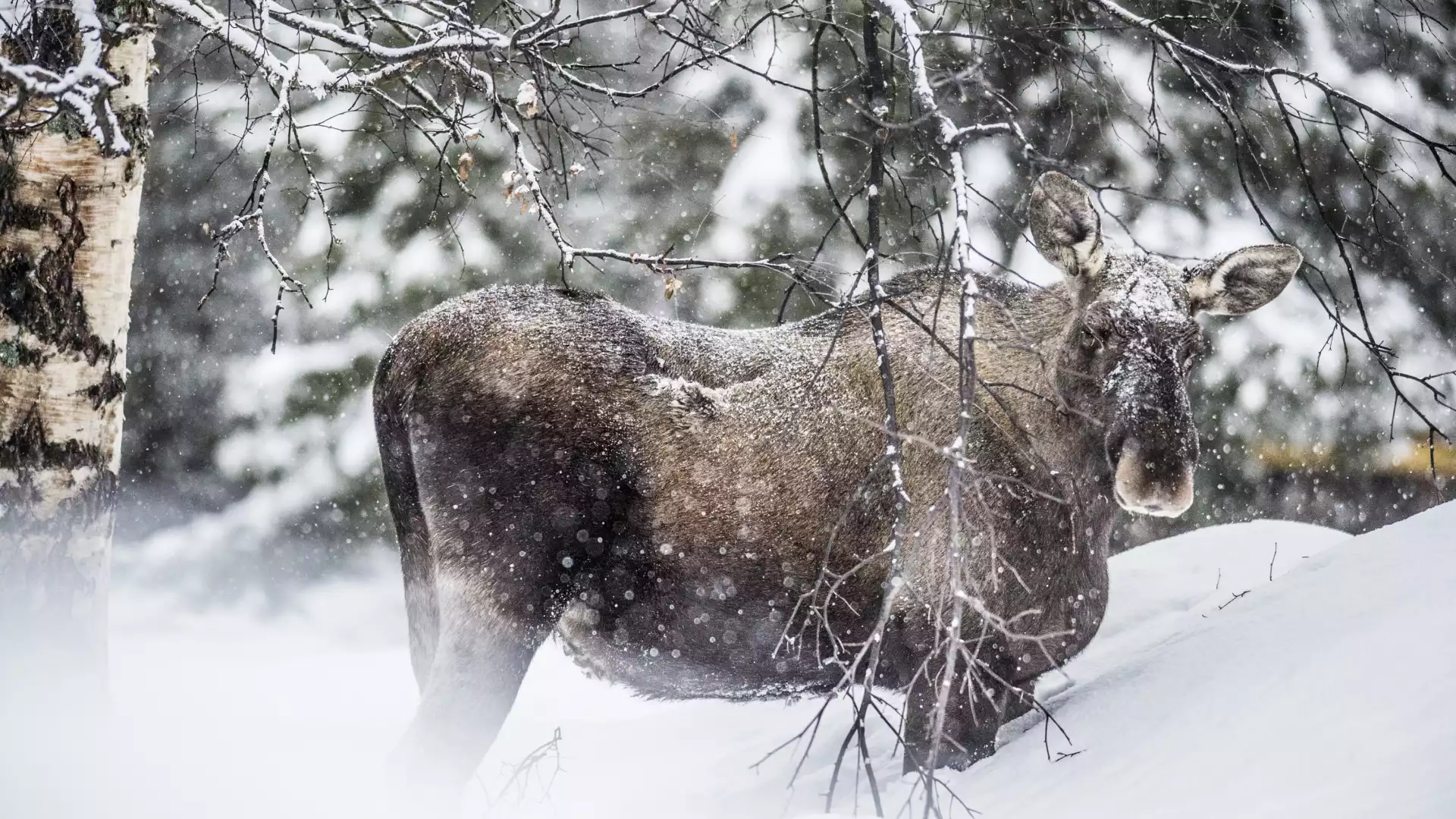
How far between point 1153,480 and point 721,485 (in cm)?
145

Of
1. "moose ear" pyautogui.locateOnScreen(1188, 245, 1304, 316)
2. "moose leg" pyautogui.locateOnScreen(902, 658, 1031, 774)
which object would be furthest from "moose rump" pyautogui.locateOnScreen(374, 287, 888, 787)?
"moose ear" pyautogui.locateOnScreen(1188, 245, 1304, 316)

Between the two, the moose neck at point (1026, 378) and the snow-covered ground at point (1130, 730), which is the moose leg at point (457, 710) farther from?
the moose neck at point (1026, 378)

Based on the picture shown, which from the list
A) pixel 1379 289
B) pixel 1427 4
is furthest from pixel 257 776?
pixel 1427 4

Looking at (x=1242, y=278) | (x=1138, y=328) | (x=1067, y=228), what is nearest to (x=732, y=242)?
(x=1067, y=228)

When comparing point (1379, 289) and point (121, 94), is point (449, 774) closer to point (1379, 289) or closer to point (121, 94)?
point (121, 94)

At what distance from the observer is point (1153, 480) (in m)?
3.28

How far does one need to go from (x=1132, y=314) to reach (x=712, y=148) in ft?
19.8

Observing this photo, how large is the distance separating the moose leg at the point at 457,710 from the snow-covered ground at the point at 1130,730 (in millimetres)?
262

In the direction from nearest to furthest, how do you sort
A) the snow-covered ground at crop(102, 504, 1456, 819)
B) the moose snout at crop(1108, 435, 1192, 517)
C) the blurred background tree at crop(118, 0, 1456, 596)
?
the snow-covered ground at crop(102, 504, 1456, 819)
the moose snout at crop(1108, 435, 1192, 517)
the blurred background tree at crop(118, 0, 1456, 596)

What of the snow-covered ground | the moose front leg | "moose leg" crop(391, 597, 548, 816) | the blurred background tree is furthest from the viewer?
the blurred background tree

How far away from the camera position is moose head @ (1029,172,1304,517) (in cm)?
332

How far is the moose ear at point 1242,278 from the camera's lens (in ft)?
12.3

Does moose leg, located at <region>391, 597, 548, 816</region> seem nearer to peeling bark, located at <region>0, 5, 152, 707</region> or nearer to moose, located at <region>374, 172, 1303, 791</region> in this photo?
moose, located at <region>374, 172, 1303, 791</region>

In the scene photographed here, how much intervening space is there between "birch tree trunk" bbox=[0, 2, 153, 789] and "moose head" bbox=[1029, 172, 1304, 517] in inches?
136
